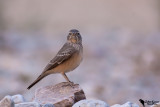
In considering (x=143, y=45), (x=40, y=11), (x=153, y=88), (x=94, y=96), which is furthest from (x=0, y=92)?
(x=40, y=11)

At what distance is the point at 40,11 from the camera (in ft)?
89.0

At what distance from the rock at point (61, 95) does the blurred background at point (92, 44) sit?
14.5 ft

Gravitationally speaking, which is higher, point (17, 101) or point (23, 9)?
point (23, 9)

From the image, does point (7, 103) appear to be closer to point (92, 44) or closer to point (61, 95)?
point (61, 95)

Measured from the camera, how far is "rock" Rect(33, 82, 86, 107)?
31.4 ft

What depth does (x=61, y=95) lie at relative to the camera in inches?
388

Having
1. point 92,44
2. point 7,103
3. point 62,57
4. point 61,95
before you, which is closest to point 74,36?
point 62,57

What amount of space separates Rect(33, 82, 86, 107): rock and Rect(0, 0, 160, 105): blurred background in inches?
174

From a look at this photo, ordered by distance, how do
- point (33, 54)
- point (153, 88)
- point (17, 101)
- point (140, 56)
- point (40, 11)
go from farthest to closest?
point (40, 11), point (33, 54), point (140, 56), point (153, 88), point (17, 101)

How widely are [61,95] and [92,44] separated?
12511 mm

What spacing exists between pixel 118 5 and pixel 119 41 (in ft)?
20.5

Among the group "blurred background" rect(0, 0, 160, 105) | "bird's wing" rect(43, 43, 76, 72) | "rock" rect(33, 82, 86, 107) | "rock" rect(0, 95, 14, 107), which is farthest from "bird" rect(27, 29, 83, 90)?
"blurred background" rect(0, 0, 160, 105)

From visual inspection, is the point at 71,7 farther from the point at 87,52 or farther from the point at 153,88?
the point at 153,88

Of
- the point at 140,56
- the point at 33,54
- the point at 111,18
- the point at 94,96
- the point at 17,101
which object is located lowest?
the point at 17,101
